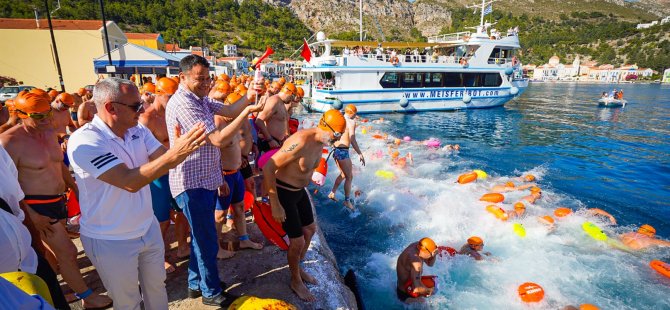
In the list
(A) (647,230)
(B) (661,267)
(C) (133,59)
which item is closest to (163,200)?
(B) (661,267)

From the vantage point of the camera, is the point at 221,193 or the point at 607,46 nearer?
the point at 221,193

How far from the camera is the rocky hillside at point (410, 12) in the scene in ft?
453

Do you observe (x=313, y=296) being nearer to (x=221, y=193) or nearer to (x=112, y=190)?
(x=221, y=193)

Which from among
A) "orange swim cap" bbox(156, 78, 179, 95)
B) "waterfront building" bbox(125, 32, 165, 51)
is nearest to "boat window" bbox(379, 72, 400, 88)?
"orange swim cap" bbox(156, 78, 179, 95)

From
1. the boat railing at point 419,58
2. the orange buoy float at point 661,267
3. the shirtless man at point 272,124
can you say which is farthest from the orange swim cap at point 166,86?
the boat railing at point 419,58

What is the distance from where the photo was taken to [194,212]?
2.66 meters

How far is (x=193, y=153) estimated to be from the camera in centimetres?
269

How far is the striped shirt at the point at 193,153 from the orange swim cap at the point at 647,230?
8.14 meters

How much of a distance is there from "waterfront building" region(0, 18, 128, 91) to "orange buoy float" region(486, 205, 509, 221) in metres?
31.9

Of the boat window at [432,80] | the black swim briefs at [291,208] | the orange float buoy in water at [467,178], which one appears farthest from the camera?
the boat window at [432,80]

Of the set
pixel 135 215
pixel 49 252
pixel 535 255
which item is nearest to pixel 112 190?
pixel 135 215

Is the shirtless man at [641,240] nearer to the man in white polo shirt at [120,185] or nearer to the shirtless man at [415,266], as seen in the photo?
the shirtless man at [415,266]

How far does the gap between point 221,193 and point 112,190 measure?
4.53 feet

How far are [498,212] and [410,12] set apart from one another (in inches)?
7132
